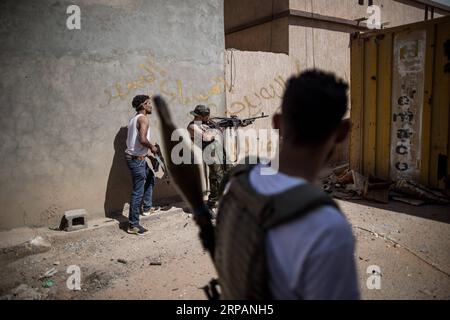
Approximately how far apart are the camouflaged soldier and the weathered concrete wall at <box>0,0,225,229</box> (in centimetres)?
38

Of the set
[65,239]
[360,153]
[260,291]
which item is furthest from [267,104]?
[260,291]

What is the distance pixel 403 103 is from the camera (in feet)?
18.6

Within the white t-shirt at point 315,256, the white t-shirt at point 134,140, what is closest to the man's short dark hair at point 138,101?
the white t-shirt at point 134,140

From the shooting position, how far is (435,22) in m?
5.11

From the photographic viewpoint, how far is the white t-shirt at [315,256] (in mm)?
784

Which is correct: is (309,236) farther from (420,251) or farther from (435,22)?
(435,22)

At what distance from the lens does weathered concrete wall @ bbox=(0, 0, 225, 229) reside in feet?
13.5

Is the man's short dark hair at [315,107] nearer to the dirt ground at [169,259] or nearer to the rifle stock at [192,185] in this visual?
the rifle stock at [192,185]

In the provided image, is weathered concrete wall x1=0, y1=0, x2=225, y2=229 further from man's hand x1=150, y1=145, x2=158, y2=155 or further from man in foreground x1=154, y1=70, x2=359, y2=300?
man in foreground x1=154, y1=70, x2=359, y2=300

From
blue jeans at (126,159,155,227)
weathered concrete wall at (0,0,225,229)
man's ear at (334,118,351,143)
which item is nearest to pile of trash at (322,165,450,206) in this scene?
weathered concrete wall at (0,0,225,229)

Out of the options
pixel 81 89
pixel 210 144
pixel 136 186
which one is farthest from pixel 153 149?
pixel 81 89

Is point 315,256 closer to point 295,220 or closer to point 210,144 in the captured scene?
point 295,220

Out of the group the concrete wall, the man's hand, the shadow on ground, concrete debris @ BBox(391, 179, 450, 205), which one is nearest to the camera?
the man's hand

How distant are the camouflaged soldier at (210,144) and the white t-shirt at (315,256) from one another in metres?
4.40
